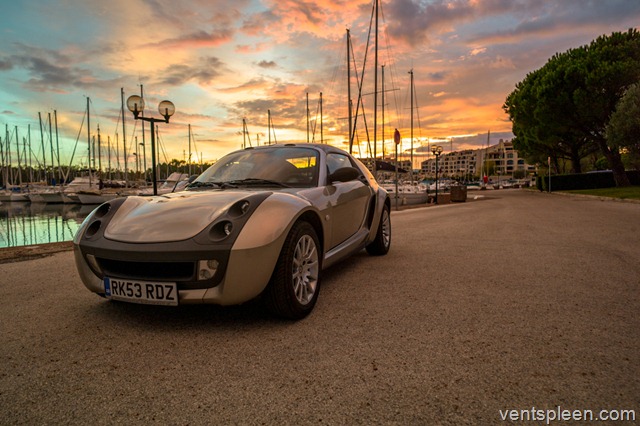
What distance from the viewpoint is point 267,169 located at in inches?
160

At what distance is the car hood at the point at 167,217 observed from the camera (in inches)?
108

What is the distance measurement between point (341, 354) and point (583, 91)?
1338 inches

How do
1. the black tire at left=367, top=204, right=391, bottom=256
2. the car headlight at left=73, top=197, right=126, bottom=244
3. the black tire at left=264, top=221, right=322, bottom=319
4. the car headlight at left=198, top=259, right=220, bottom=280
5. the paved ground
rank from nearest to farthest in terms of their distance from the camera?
the paved ground → the car headlight at left=198, top=259, right=220, bottom=280 → the black tire at left=264, top=221, right=322, bottom=319 → the car headlight at left=73, top=197, right=126, bottom=244 → the black tire at left=367, top=204, right=391, bottom=256

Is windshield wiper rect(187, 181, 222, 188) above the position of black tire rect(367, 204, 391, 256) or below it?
above

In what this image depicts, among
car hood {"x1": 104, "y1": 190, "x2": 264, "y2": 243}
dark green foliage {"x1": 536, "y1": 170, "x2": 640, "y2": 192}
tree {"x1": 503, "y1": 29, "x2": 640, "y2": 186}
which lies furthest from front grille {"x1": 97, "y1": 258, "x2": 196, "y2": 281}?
dark green foliage {"x1": 536, "y1": 170, "x2": 640, "y2": 192}

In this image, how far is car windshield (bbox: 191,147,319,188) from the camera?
3.89 m

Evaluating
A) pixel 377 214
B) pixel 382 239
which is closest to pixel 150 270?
pixel 377 214

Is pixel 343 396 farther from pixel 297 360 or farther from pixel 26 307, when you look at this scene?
pixel 26 307

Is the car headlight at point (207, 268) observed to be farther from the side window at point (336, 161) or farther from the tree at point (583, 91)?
the tree at point (583, 91)

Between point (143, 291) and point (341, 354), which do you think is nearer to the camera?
point (341, 354)

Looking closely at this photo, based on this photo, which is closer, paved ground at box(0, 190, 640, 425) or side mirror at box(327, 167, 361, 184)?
paved ground at box(0, 190, 640, 425)

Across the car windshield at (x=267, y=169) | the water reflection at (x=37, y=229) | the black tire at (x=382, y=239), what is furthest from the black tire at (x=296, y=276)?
the water reflection at (x=37, y=229)

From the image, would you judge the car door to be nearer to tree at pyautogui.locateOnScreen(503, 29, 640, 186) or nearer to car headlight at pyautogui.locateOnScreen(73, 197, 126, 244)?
car headlight at pyautogui.locateOnScreen(73, 197, 126, 244)

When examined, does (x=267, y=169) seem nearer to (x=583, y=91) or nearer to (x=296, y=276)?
(x=296, y=276)
